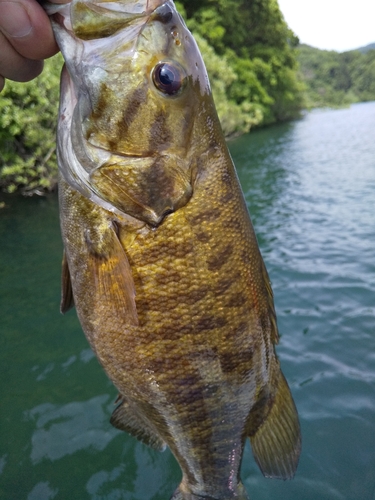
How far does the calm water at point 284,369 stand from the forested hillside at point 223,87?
4.84 m

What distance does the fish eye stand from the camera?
59.2 inches

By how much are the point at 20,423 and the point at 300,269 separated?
5.10 metres

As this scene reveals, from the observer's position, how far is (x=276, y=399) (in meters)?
2.01

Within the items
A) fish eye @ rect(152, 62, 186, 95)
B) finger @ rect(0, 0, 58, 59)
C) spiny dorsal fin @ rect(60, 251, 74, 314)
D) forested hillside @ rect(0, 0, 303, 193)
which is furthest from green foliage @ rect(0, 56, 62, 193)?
fish eye @ rect(152, 62, 186, 95)

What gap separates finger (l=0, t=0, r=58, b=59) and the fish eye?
411 mm

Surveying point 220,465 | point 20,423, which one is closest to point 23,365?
point 20,423

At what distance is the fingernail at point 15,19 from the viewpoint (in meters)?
1.39

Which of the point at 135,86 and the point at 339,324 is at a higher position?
the point at 135,86

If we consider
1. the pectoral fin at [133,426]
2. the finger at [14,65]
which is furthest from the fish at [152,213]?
the pectoral fin at [133,426]

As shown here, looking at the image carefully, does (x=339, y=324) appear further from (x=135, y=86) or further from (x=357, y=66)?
(x=357, y=66)

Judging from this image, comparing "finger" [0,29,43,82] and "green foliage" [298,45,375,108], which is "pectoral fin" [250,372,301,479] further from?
"green foliage" [298,45,375,108]

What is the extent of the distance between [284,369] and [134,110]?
4163 mm

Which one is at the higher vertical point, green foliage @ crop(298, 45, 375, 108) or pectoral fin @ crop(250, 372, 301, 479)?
green foliage @ crop(298, 45, 375, 108)

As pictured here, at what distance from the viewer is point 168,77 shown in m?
1.51
